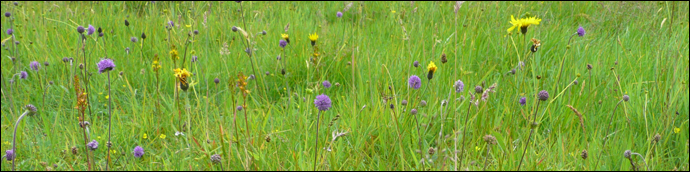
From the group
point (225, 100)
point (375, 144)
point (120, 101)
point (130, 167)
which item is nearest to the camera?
point (130, 167)

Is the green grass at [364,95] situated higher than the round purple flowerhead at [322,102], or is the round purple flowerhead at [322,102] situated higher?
the round purple flowerhead at [322,102]

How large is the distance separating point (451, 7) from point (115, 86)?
2611mm

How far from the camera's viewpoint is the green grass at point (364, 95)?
1.70 metres

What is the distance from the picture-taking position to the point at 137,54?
3018mm

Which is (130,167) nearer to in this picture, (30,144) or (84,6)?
(30,144)

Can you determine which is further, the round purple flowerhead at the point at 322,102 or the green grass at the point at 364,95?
the green grass at the point at 364,95

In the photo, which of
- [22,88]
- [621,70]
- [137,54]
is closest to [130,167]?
[22,88]

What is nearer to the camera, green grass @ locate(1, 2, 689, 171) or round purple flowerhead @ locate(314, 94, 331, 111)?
round purple flowerhead @ locate(314, 94, 331, 111)

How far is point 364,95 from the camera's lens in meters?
2.22

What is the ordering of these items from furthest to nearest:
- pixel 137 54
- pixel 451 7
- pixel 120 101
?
pixel 451 7, pixel 137 54, pixel 120 101

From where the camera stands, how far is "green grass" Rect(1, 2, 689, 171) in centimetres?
170

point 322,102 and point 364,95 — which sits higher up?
point 322,102

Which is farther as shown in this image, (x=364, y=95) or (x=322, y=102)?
(x=364, y=95)

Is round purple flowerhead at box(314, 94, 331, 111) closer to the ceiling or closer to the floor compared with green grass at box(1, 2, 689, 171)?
closer to the ceiling
